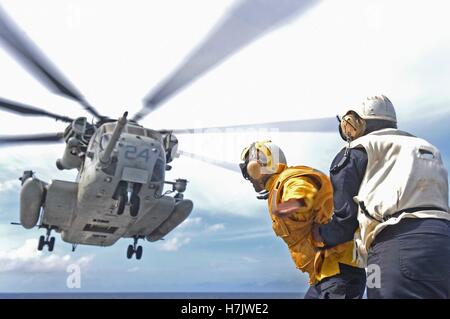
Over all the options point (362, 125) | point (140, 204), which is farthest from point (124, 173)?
point (362, 125)

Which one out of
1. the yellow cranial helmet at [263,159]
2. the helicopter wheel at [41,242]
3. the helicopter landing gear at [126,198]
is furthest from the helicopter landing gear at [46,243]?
the yellow cranial helmet at [263,159]

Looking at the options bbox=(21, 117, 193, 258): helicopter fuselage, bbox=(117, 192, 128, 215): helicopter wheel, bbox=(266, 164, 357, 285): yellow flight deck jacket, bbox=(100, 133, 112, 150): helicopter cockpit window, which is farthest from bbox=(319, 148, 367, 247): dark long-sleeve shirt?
bbox=(117, 192, 128, 215): helicopter wheel

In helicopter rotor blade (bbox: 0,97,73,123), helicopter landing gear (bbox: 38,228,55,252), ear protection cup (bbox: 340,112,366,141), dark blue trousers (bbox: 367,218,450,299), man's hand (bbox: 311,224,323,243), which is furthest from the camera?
helicopter landing gear (bbox: 38,228,55,252)

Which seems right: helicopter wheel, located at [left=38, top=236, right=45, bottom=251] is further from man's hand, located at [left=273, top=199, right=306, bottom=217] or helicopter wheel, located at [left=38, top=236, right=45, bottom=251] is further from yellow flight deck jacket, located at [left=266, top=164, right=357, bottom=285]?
man's hand, located at [left=273, top=199, right=306, bottom=217]

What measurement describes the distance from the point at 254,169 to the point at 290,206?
1034 millimetres

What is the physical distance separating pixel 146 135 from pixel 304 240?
33.7ft

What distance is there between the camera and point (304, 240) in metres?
3.80

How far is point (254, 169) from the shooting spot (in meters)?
4.26

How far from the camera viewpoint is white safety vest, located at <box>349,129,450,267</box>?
300 cm

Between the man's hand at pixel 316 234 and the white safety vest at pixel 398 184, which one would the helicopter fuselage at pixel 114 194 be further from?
the white safety vest at pixel 398 184

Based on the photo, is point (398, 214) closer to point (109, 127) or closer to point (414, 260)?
point (414, 260)

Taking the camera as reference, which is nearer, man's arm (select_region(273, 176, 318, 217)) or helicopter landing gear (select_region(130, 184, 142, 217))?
man's arm (select_region(273, 176, 318, 217))

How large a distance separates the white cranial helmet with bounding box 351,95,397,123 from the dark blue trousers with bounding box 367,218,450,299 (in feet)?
3.45

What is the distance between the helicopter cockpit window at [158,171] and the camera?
1323 cm
